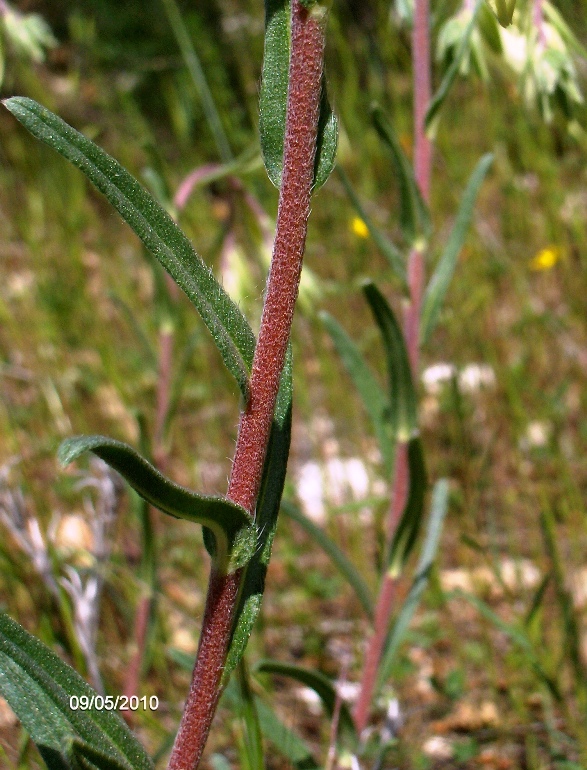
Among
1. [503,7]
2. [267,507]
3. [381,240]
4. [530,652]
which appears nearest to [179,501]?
[267,507]

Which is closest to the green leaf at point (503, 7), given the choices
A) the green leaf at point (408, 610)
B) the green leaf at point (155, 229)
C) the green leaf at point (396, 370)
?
the green leaf at point (155, 229)

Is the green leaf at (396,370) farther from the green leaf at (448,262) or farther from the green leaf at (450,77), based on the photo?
the green leaf at (450,77)

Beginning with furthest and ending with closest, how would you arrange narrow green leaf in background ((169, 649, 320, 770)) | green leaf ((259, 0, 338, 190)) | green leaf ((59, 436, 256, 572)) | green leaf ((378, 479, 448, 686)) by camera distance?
green leaf ((378, 479, 448, 686)) < narrow green leaf in background ((169, 649, 320, 770)) < green leaf ((259, 0, 338, 190)) < green leaf ((59, 436, 256, 572))

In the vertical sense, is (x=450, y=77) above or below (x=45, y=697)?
above

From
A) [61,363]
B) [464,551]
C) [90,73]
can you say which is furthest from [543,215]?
[90,73]

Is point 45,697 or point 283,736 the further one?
point 283,736

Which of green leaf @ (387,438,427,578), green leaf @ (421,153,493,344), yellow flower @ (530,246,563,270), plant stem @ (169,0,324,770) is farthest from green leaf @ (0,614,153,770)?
yellow flower @ (530,246,563,270)

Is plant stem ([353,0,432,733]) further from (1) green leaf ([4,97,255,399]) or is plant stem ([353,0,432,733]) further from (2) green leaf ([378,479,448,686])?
(1) green leaf ([4,97,255,399])

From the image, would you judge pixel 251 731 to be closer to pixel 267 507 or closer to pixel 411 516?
pixel 267 507
